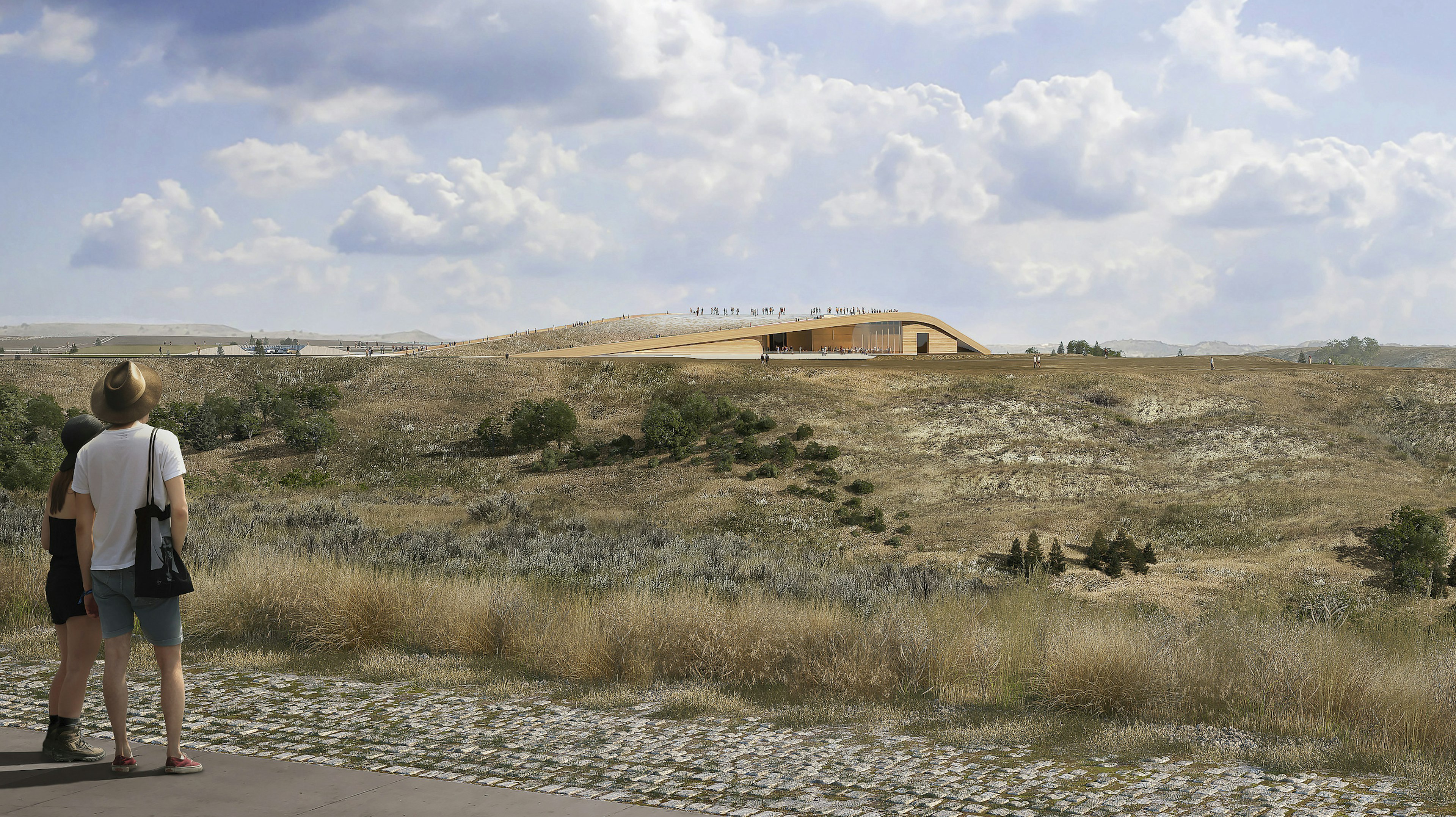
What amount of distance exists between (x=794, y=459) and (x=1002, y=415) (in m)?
11.8

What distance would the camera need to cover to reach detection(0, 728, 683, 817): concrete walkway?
4.49 meters

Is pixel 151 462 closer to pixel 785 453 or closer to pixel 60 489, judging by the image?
pixel 60 489

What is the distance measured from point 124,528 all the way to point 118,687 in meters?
0.85

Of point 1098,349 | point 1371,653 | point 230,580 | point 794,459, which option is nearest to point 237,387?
point 794,459

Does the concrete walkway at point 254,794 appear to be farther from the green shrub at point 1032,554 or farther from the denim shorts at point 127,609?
the green shrub at point 1032,554

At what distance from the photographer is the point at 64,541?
5.49m

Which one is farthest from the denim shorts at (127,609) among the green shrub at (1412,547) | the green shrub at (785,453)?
the green shrub at (785,453)

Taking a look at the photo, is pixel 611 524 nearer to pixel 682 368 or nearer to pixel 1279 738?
pixel 1279 738

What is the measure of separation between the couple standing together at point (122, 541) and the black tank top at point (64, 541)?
23 cm

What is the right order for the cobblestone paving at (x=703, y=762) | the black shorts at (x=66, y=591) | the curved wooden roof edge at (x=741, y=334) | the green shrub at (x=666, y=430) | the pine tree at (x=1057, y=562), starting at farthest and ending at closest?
the curved wooden roof edge at (x=741, y=334) → the green shrub at (x=666, y=430) → the pine tree at (x=1057, y=562) → the black shorts at (x=66, y=591) → the cobblestone paving at (x=703, y=762)

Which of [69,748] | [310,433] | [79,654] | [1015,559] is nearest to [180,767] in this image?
[69,748]

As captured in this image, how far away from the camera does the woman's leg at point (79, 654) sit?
5.29 meters

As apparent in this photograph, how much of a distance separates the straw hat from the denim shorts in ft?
2.58

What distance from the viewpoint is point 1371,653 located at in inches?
267
